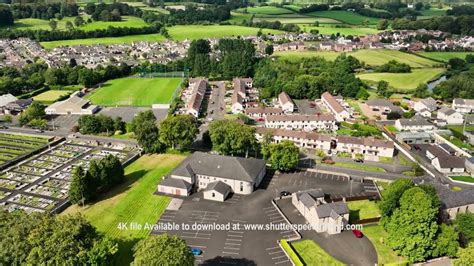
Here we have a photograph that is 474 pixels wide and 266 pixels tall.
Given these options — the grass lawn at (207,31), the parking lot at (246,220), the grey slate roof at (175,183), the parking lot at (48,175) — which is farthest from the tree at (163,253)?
the grass lawn at (207,31)

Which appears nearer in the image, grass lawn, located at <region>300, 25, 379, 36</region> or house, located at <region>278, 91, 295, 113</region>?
house, located at <region>278, 91, 295, 113</region>

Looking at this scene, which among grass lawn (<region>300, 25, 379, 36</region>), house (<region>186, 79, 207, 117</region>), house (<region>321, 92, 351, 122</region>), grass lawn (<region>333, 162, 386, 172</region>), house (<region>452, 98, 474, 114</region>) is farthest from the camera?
grass lawn (<region>300, 25, 379, 36</region>)

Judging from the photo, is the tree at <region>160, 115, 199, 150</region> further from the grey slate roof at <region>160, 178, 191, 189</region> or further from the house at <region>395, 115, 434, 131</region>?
the house at <region>395, 115, 434, 131</region>

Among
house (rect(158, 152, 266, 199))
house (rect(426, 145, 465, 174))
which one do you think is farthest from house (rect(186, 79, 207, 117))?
house (rect(426, 145, 465, 174))

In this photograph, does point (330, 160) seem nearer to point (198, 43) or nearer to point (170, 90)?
point (170, 90)

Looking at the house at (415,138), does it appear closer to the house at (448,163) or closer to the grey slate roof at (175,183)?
the house at (448,163)

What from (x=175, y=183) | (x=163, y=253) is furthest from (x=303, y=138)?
(x=163, y=253)

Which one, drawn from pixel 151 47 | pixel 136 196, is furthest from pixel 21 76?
pixel 136 196
